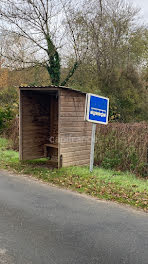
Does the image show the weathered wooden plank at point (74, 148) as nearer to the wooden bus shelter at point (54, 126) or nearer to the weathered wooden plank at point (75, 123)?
the wooden bus shelter at point (54, 126)

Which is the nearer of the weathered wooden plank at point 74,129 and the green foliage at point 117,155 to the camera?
the weathered wooden plank at point 74,129

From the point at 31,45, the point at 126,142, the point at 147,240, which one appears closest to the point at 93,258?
the point at 147,240

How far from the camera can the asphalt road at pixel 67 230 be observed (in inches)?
133

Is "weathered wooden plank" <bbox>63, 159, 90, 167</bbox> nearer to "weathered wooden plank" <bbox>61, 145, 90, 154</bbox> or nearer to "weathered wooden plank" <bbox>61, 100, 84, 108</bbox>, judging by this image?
"weathered wooden plank" <bbox>61, 145, 90, 154</bbox>

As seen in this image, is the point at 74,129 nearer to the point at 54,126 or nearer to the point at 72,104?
the point at 72,104

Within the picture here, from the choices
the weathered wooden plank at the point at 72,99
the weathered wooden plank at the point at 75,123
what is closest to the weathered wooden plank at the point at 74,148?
the weathered wooden plank at the point at 75,123

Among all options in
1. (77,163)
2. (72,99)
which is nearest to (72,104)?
(72,99)

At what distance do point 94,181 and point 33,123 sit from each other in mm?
3235

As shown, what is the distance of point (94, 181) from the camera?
6.89 m

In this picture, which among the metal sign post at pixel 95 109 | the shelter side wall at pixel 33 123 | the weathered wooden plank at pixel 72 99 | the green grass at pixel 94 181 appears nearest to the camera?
the green grass at pixel 94 181

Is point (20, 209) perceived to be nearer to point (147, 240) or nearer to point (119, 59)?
point (147, 240)

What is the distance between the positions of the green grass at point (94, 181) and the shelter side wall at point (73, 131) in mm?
417

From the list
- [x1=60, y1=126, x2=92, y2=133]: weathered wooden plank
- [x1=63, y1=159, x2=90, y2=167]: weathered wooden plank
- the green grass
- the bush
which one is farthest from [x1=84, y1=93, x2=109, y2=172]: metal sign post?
the bush

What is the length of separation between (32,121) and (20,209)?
174 inches
